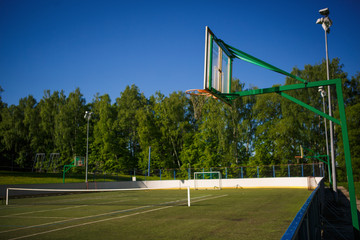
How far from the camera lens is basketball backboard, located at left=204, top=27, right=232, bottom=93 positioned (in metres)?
10.4

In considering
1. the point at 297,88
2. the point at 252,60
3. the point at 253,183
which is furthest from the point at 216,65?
the point at 253,183

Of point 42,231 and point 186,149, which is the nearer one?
point 42,231

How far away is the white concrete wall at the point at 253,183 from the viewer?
30391mm

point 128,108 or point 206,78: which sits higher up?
point 128,108

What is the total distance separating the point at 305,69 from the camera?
154ft

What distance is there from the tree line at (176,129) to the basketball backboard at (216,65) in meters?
32.2

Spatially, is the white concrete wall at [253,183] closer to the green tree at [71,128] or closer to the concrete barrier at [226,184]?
the concrete barrier at [226,184]

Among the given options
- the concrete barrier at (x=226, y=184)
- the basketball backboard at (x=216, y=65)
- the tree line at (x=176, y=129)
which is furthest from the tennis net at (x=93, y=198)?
the tree line at (x=176, y=129)

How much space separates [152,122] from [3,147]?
2992 centimetres

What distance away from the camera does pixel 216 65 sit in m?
11.2

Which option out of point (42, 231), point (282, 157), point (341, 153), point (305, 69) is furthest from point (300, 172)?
point (42, 231)

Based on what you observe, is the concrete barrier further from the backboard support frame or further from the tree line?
the backboard support frame

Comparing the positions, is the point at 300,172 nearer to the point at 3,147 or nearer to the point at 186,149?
the point at 186,149

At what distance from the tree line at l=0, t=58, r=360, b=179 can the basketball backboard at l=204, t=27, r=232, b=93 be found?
32.2 metres
